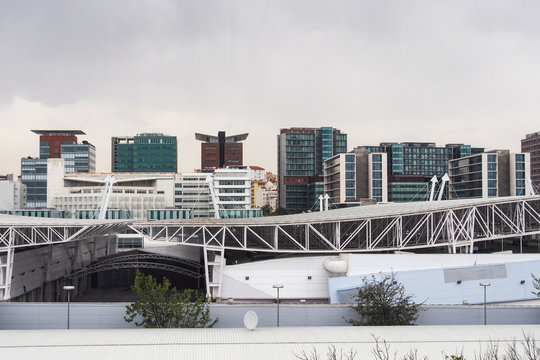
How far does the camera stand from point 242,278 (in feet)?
159

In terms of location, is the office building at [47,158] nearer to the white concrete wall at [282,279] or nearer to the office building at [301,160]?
the office building at [301,160]

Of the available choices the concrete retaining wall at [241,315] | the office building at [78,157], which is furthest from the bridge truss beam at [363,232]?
the office building at [78,157]

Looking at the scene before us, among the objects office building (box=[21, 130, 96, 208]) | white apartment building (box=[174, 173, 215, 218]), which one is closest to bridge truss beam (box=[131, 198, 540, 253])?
white apartment building (box=[174, 173, 215, 218])

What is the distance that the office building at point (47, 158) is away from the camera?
129m

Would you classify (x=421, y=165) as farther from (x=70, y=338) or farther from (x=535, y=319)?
(x=70, y=338)

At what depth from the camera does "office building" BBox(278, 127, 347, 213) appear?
531 ft

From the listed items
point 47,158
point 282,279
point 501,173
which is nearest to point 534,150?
point 501,173

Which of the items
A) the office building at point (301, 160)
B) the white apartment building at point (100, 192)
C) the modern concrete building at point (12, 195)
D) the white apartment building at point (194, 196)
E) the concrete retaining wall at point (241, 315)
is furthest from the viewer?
the office building at point (301, 160)

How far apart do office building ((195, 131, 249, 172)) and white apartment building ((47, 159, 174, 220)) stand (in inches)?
2210

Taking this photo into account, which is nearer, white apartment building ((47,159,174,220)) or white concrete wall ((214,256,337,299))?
white concrete wall ((214,256,337,299))

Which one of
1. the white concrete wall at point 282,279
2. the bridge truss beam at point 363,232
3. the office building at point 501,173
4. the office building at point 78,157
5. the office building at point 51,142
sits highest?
the office building at point 51,142

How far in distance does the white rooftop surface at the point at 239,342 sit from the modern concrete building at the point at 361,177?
93068 mm

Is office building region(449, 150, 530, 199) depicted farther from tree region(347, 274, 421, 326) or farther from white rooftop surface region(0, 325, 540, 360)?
white rooftop surface region(0, 325, 540, 360)

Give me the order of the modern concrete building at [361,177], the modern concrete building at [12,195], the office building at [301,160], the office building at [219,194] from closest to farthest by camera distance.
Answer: the office building at [219,194]
the modern concrete building at [361,177]
the modern concrete building at [12,195]
the office building at [301,160]
